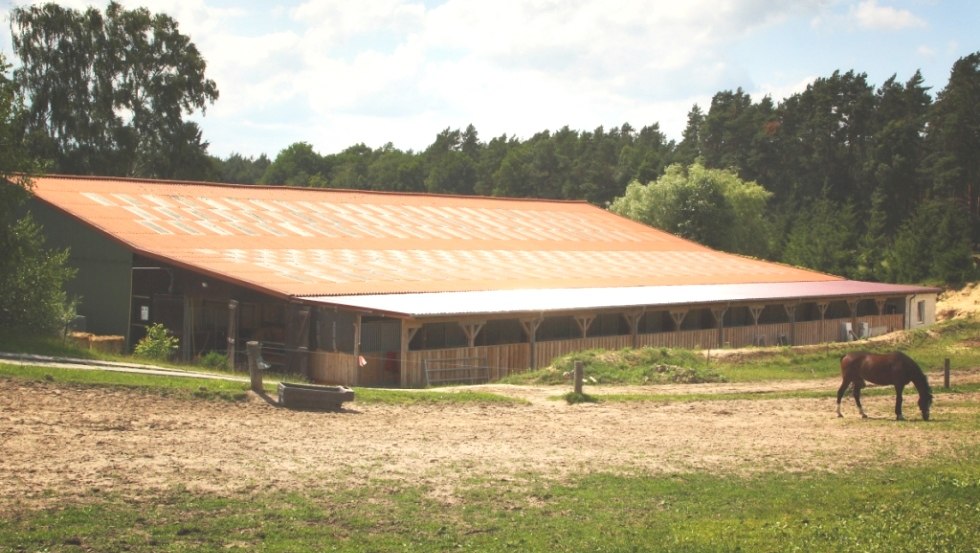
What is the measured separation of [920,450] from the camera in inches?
781

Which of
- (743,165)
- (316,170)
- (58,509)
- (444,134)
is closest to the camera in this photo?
(58,509)

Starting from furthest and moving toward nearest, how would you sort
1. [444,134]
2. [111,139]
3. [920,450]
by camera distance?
[444,134] → [111,139] → [920,450]

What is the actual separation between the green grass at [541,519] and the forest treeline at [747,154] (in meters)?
22.2

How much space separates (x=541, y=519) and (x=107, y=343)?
25921 millimetres

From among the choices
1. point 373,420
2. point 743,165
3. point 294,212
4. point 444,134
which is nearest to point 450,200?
point 294,212

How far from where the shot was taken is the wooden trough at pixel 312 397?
73.6ft

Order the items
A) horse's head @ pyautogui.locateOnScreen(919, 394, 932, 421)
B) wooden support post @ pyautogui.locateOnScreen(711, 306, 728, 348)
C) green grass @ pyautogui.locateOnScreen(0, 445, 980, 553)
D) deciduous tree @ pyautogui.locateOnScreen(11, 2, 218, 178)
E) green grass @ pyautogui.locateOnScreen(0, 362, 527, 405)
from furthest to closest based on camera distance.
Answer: deciduous tree @ pyautogui.locateOnScreen(11, 2, 218, 178)
wooden support post @ pyautogui.locateOnScreen(711, 306, 728, 348)
horse's head @ pyautogui.locateOnScreen(919, 394, 932, 421)
green grass @ pyautogui.locateOnScreen(0, 362, 527, 405)
green grass @ pyautogui.locateOnScreen(0, 445, 980, 553)

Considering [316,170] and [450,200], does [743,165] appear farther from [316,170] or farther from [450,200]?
[316,170]

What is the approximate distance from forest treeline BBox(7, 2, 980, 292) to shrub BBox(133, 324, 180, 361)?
325 inches

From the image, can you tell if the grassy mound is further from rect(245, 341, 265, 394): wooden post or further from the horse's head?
rect(245, 341, 265, 394): wooden post

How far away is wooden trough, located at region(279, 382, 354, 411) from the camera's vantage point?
22422mm

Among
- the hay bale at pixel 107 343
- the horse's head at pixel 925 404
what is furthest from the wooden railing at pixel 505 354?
the horse's head at pixel 925 404

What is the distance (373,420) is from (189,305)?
17.1m

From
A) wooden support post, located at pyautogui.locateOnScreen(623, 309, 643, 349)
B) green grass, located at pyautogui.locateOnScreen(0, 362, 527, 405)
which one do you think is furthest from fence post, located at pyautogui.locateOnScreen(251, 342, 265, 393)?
wooden support post, located at pyautogui.locateOnScreen(623, 309, 643, 349)
